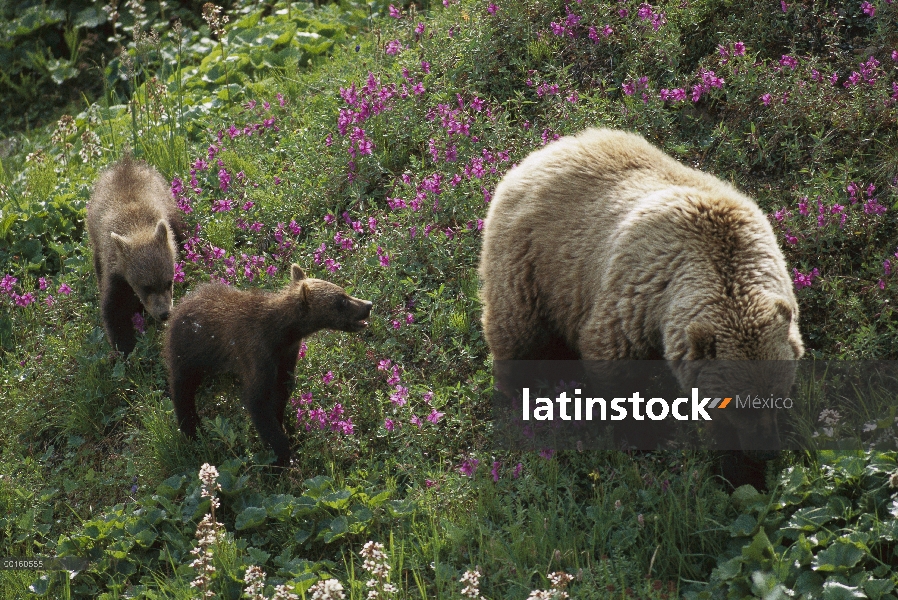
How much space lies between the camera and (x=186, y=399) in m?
6.22

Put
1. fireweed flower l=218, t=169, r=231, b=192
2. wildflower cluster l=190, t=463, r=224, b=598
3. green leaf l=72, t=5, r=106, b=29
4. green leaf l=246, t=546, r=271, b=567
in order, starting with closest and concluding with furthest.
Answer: wildflower cluster l=190, t=463, r=224, b=598, green leaf l=246, t=546, r=271, b=567, fireweed flower l=218, t=169, r=231, b=192, green leaf l=72, t=5, r=106, b=29

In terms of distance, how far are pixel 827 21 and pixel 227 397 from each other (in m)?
5.72

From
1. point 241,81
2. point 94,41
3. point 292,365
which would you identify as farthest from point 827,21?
point 94,41

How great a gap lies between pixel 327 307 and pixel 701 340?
7.66 ft

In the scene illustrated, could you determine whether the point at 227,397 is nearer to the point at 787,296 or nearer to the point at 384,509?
the point at 384,509

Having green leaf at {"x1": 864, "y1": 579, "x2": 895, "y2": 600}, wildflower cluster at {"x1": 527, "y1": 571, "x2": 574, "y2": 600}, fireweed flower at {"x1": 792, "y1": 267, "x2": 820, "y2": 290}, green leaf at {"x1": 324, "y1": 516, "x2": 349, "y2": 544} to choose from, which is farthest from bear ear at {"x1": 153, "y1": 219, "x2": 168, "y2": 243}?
green leaf at {"x1": 864, "y1": 579, "x2": 895, "y2": 600}

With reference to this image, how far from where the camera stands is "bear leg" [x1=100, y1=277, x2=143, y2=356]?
23.4ft

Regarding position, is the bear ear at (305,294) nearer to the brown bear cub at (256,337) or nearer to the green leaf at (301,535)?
the brown bear cub at (256,337)

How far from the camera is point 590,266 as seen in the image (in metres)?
5.52

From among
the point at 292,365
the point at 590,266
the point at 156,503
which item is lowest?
the point at 156,503

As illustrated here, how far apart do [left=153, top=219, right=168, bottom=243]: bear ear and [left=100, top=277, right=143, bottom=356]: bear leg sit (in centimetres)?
43

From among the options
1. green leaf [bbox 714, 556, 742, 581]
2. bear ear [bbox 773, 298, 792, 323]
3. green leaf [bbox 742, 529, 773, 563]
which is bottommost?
green leaf [bbox 714, 556, 742, 581]

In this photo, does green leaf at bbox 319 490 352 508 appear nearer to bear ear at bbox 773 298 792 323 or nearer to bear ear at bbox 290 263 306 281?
bear ear at bbox 290 263 306 281

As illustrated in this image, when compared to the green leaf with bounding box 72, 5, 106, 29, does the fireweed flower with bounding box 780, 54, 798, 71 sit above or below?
above
